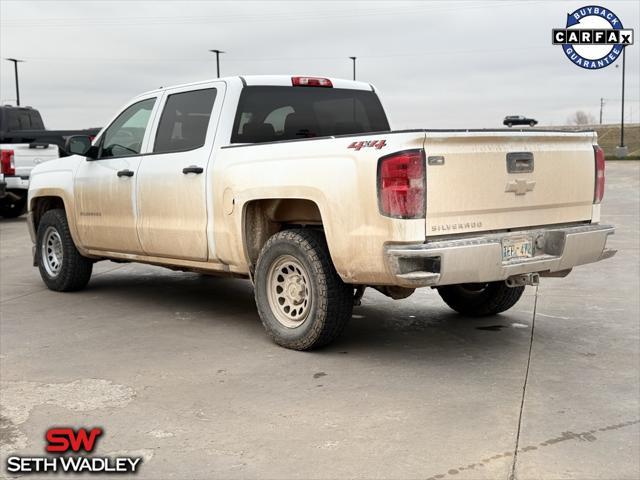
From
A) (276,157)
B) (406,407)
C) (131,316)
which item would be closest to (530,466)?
Answer: (406,407)

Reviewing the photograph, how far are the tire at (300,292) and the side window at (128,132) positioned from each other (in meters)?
2.22

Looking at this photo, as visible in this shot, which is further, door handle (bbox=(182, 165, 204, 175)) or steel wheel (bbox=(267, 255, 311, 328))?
door handle (bbox=(182, 165, 204, 175))

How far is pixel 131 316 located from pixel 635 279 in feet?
17.6

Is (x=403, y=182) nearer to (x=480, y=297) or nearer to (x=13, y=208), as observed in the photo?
(x=480, y=297)

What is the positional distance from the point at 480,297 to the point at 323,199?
7.04 ft

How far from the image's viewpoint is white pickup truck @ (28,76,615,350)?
5.16m

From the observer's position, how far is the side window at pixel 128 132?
7.61m

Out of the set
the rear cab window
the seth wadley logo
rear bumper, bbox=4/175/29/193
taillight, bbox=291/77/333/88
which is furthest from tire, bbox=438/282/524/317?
rear bumper, bbox=4/175/29/193

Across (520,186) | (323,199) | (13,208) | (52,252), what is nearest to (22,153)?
(13,208)

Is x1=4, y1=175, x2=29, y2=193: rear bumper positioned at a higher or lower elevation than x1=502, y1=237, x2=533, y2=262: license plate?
lower

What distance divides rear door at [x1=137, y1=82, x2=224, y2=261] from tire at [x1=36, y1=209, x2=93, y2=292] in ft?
4.92

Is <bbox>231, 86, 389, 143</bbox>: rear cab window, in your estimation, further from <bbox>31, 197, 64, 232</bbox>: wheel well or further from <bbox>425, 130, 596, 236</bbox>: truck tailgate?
<bbox>31, 197, 64, 232</bbox>: wheel well

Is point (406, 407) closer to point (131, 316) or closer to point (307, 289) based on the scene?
point (307, 289)

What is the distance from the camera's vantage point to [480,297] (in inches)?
276
